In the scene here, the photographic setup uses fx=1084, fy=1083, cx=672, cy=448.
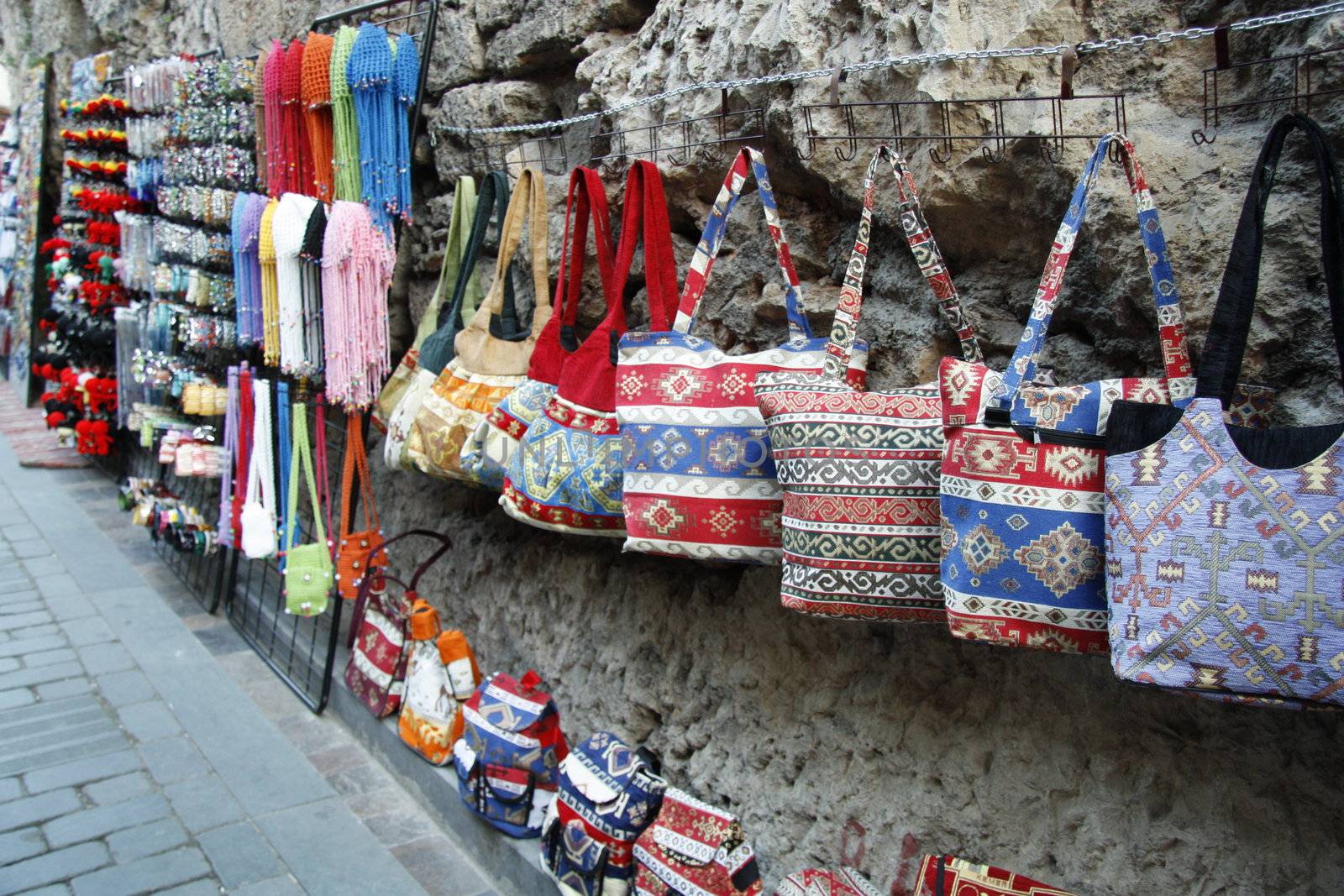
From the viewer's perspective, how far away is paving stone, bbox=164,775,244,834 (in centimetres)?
348

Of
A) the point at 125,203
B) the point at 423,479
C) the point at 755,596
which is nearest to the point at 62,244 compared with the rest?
the point at 125,203

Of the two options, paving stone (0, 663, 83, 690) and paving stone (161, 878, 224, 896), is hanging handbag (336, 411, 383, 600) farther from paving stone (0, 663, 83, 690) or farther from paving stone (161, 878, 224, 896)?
paving stone (0, 663, 83, 690)

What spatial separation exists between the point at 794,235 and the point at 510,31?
145cm

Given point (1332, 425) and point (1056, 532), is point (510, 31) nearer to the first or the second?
point (1056, 532)

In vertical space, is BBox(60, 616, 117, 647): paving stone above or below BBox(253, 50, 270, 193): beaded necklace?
below

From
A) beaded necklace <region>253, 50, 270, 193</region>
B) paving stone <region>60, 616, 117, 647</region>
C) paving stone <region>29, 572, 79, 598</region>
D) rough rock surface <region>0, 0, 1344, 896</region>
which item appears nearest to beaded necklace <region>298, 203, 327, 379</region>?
beaded necklace <region>253, 50, 270, 193</region>

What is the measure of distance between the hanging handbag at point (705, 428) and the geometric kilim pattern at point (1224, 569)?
75 centimetres

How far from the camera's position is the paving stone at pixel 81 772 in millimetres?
3682

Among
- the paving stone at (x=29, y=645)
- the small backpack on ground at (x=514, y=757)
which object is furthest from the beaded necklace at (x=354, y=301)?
the paving stone at (x=29, y=645)

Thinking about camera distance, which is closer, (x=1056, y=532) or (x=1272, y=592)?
(x=1272, y=592)

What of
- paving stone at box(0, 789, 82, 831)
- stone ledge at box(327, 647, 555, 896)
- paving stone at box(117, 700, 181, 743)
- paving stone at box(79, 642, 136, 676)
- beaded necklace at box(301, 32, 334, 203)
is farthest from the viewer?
paving stone at box(79, 642, 136, 676)

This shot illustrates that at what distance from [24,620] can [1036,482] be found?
513cm

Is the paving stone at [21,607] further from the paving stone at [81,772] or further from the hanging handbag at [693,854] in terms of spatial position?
the hanging handbag at [693,854]

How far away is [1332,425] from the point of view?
1.29 m
